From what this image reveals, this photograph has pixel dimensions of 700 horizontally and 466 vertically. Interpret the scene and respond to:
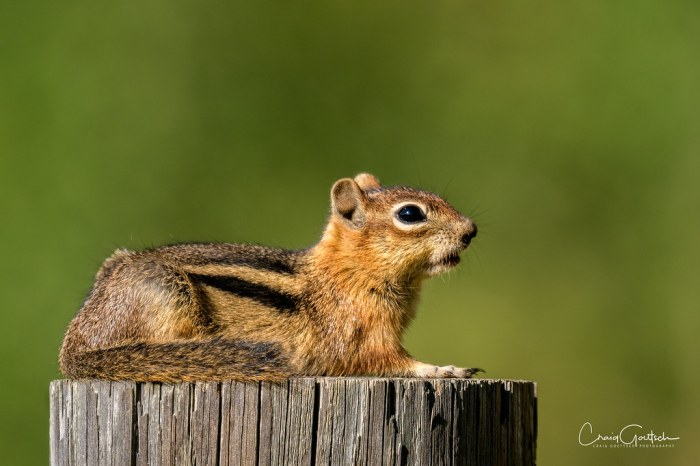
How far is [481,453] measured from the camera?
4117mm

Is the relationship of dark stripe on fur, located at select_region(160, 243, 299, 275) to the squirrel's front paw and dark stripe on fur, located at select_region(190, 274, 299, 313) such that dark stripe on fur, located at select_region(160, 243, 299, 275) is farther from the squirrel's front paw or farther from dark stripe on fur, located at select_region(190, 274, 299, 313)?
the squirrel's front paw

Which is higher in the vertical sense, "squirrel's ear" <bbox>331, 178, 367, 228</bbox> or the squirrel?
"squirrel's ear" <bbox>331, 178, 367, 228</bbox>

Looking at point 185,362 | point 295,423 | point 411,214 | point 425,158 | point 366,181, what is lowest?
point 295,423

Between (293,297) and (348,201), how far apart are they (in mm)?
750

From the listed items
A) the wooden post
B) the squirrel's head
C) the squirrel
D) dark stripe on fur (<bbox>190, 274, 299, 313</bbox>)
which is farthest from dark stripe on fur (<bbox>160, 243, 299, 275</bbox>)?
the wooden post

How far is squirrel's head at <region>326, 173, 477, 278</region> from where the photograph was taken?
5.99m

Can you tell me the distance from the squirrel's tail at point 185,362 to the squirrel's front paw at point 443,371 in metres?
1.09

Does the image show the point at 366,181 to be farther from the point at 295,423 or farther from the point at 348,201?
the point at 295,423

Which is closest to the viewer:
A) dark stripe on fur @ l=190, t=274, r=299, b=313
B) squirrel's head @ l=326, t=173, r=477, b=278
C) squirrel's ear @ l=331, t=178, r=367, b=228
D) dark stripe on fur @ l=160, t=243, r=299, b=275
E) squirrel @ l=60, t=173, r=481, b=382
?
squirrel @ l=60, t=173, r=481, b=382

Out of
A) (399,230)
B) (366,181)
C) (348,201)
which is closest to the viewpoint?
(399,230)

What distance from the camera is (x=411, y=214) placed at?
6082mm

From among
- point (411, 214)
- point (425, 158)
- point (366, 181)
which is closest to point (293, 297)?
point (411, 214)

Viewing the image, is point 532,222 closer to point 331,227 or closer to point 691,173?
point 691,173

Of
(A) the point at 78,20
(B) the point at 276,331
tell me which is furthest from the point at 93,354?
(A) the point at 78,20
